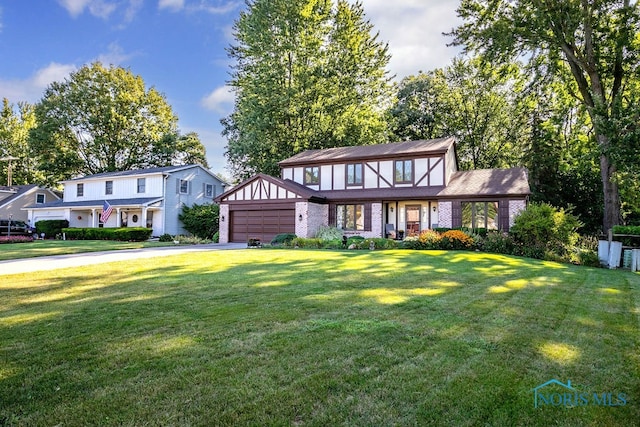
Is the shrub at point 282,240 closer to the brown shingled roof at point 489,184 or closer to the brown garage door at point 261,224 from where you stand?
the brown garage door at point 261,224

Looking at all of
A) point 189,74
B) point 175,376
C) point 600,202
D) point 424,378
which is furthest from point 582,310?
point 189,74

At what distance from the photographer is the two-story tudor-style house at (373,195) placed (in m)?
19.8

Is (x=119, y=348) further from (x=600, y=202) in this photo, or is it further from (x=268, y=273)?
(x=600, y=202)

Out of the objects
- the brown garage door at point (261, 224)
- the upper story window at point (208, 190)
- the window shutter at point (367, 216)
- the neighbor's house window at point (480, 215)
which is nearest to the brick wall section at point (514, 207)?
the neighbor's house window at point (480, 215)

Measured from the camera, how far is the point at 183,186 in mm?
30188

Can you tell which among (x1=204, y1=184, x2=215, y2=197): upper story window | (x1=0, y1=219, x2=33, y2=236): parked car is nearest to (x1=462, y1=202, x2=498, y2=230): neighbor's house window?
(x1=204, y1=184, x2=215, y2=197): upper story window

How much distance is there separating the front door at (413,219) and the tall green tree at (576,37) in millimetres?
8965

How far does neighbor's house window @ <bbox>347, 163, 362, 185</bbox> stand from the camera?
22750 mm

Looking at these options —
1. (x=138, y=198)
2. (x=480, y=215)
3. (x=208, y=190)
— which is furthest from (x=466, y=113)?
(x=138, y=198)

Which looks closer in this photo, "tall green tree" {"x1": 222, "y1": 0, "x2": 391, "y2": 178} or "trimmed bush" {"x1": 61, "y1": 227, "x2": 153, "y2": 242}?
"trimmed bush" {"x1": 61, "y1": 227, "x2": 153, "y2": 242}

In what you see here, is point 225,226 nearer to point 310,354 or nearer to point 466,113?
point 310,354

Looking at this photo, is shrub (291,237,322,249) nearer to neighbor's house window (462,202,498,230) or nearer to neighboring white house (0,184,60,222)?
neighbor's house window (462,202,498,230)

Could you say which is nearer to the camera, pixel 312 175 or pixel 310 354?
pixel 310 354

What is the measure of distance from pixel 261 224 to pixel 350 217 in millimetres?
5510
